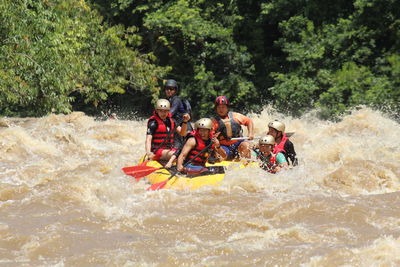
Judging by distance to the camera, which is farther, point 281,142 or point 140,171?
point 281,142

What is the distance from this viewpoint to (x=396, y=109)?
55.6 ft

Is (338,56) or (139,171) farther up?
(338,56)

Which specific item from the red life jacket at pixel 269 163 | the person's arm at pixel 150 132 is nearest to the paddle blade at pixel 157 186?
the person's arm at pixel 150 132

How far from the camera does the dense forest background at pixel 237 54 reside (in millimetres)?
17938

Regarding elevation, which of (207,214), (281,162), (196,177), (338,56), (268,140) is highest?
(338,56)

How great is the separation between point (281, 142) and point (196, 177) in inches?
56.0

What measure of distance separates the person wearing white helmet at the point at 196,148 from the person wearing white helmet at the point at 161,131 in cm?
74

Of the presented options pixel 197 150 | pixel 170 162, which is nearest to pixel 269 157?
pixel 197 150

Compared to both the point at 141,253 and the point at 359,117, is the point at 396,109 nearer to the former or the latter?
the point at 359,117

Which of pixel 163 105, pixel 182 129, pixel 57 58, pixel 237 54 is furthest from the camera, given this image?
pixel 237 54

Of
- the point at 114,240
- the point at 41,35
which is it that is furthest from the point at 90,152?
the point at 114,240

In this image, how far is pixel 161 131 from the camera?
32.1ft

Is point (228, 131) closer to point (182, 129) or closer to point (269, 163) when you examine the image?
point (182, 129)

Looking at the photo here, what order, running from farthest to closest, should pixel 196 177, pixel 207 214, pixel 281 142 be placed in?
pixel 281 142
pixel 196 177
pixel 207 214
